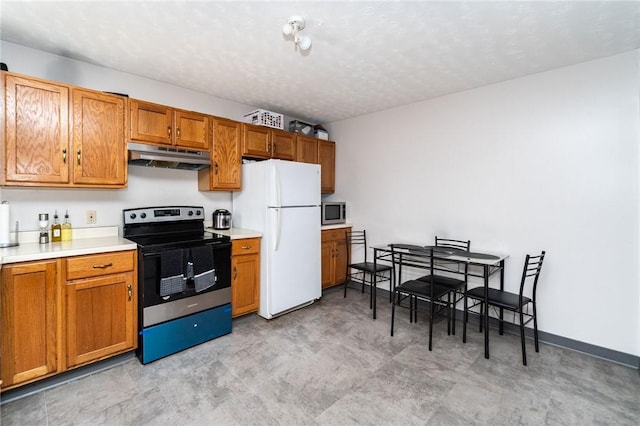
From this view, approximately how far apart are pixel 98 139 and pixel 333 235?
2.79m

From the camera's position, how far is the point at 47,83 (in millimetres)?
2217

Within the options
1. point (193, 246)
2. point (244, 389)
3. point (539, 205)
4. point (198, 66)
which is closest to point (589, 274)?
point (539, 205)

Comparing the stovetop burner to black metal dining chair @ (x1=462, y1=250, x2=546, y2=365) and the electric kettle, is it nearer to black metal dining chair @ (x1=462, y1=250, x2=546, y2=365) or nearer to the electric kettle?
the electric kettle

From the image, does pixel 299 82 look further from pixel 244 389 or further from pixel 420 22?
pixel 244 389

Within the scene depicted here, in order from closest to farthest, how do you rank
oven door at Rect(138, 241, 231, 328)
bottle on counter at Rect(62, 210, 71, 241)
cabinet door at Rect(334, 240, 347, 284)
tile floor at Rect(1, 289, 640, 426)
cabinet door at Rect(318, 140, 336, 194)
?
tile floor at Rect(1, 289, 640, 426) < oven door at Rect(138, 241, 231, 328) < bottle on counter at Rect(62, 210, 71, 241) < cabinet door at Rect(334, 240, 347, 284) < cabinet door at Rect(318, 140, 336, 194)

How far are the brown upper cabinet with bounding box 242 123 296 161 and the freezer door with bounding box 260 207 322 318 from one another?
84 cm

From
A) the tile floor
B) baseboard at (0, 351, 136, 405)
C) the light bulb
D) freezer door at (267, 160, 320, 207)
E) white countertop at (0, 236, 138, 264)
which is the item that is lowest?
the tile floor

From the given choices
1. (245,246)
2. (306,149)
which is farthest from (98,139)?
(306,149)

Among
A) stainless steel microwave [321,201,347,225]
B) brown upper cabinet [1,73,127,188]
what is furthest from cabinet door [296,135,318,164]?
brown upper cabinet [1,73,127,188]

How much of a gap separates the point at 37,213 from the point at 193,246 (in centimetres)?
127

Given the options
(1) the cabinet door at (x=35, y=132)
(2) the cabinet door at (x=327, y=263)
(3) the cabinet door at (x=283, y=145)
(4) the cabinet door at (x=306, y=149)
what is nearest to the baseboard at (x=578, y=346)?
(2) the cabinet door at (x=327, y=263)

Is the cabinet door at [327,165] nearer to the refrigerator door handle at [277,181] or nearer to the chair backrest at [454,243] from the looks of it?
the refrigerator door handle at [277,181]

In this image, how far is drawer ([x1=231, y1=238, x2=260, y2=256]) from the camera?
3025mm

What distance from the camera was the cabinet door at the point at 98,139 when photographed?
237 cm
